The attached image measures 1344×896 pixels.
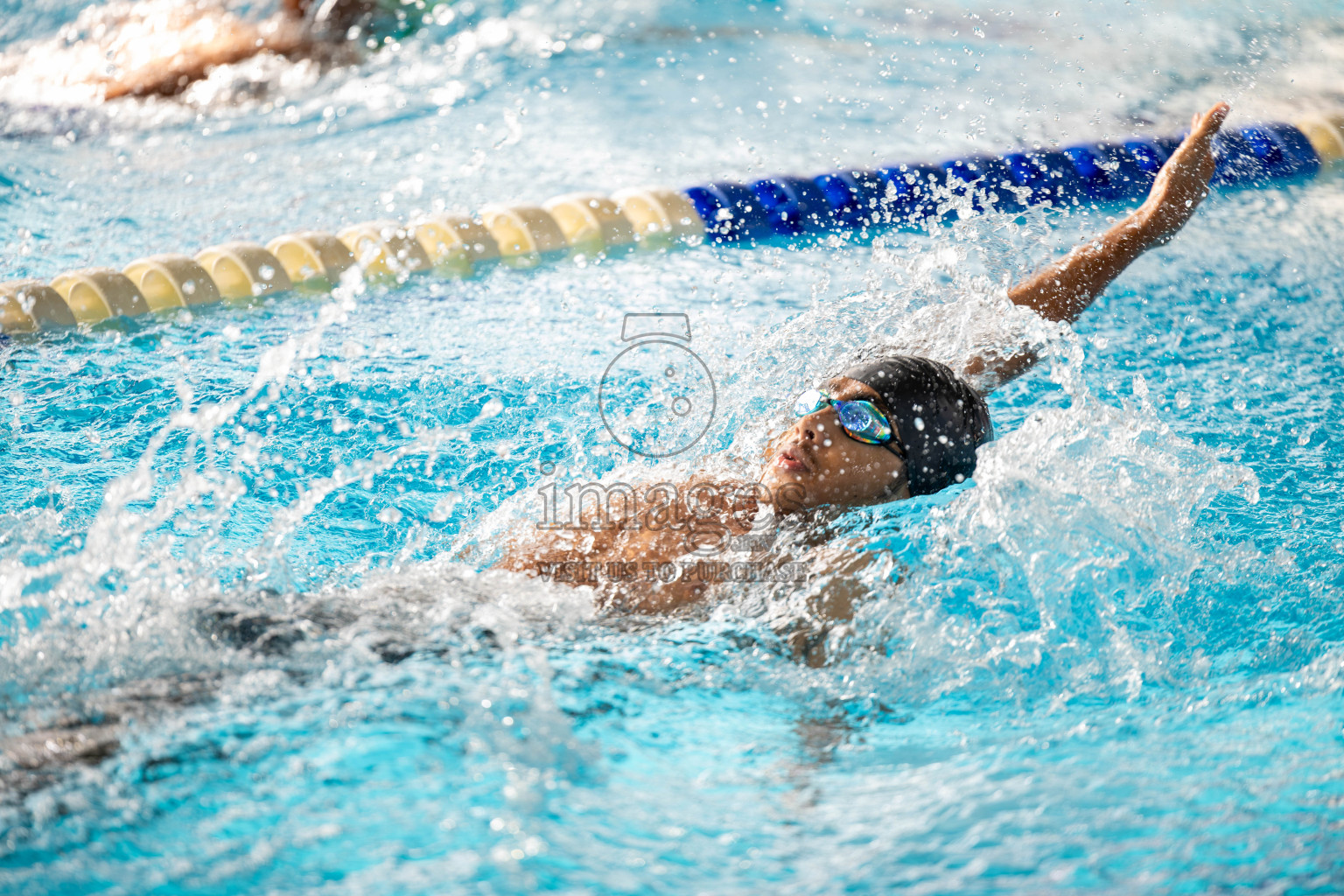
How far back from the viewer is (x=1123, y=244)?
8.49ft

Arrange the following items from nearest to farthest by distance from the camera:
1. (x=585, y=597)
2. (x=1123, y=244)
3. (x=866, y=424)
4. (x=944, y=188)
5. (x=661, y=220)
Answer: (x=585, y=597) → (x=866, y=424) → (x=1123, y=244) → (x=661, y=220) → (x=944, y=188)

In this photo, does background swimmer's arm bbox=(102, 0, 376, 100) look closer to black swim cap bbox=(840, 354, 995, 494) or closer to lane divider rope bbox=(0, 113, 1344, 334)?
lane divider rope bbox=(0, 113, 1344, 334)

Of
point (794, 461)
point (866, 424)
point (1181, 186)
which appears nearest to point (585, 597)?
point (794, 461)

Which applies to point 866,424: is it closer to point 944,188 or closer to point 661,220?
point 661,220

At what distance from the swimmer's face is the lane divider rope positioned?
6.42ft

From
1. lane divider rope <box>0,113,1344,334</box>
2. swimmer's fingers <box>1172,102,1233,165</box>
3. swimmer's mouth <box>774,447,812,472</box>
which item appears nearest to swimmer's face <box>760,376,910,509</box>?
swimmer's mouth <box>774,447,812,472</box>

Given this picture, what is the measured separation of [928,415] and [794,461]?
29 cm

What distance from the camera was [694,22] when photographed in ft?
22.8

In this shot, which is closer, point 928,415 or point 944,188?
point 928,415

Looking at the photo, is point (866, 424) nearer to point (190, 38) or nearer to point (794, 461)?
point (794, 461)

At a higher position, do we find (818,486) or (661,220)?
(661,220)

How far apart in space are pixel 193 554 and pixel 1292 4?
24.9 ft

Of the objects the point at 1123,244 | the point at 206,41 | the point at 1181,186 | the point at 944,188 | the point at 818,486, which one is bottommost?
the point at 818,486

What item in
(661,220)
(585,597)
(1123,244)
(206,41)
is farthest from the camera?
(206,41)
